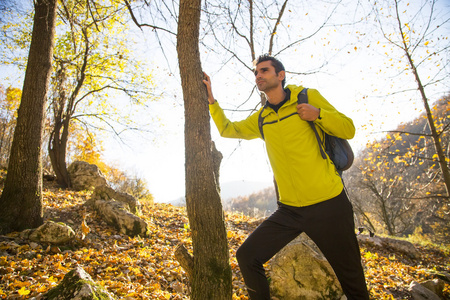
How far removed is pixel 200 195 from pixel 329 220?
1.19 meters

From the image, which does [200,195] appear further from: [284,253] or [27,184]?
[27,184]

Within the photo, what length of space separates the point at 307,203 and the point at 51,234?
14.3 ft

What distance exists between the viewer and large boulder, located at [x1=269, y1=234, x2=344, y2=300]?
141 inches

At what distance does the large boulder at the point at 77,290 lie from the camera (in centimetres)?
201

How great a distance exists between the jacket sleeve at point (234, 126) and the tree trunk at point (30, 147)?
421 cm

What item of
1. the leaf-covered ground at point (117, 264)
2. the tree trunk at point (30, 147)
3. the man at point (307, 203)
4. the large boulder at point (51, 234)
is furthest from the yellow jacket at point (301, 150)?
the tree trunk at point (30, 147)

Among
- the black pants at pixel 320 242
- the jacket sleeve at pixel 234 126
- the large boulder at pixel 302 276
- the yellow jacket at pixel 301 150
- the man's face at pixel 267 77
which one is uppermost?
the man's face at pixel 267 77

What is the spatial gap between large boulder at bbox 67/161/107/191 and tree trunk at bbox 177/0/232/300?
9570 mm

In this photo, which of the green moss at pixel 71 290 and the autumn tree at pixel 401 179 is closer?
the green moss at pixel 71 290

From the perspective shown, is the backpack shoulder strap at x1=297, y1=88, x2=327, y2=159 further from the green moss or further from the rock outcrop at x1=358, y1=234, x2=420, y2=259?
the rock outcrop at x1=358, y1=234, x2=420, y2=259

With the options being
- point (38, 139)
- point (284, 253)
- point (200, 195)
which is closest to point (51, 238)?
point (38, 139)

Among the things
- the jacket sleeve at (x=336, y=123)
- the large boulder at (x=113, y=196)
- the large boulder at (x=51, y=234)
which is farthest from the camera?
the large boulder at (x=113, y=196)

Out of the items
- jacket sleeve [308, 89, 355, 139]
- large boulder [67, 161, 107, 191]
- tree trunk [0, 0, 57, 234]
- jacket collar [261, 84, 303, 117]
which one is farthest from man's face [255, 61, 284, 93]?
large boulder [67, 161, 107, 191]

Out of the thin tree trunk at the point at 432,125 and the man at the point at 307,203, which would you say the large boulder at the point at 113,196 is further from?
the thin tree trunk at the point at 432,125
